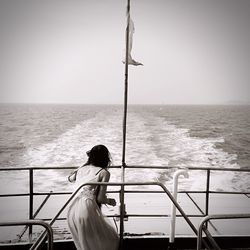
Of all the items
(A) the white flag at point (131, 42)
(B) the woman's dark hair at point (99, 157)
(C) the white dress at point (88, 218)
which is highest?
(A) the white flag at point (131, 42)

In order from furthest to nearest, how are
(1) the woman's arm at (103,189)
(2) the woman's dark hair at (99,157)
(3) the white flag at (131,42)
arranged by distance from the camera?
(3) the white flag at (131,42)
(2) the woman's dark hair at (99,157)
(1) the woman's arm at (103,189)

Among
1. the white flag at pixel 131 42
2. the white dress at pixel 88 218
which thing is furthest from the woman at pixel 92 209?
the white flag at pixel 131 42

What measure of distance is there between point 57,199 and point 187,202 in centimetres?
378

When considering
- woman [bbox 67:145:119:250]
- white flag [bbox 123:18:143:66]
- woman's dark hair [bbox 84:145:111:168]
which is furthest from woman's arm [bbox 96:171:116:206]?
white flag [bbox 123:18:143:66]

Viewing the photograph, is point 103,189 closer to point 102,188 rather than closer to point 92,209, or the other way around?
point 102,188

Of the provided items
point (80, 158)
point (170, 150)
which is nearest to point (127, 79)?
point (80, 158)

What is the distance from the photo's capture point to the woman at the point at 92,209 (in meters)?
2.57

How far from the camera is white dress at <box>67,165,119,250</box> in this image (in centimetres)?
257

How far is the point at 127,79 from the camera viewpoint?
170 inches

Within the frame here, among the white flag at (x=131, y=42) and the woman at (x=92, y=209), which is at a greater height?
the white flag at (x=131, y=42)

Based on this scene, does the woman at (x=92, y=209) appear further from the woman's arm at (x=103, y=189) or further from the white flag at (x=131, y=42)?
the white flag at (x=131, y=42)

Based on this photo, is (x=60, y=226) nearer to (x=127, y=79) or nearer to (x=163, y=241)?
(x=163, y=241)

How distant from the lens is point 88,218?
257 centimetres

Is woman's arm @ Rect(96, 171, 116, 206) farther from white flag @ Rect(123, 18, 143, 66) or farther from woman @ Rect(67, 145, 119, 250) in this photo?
white flag @ Rect(123, 18, 143, 66)
